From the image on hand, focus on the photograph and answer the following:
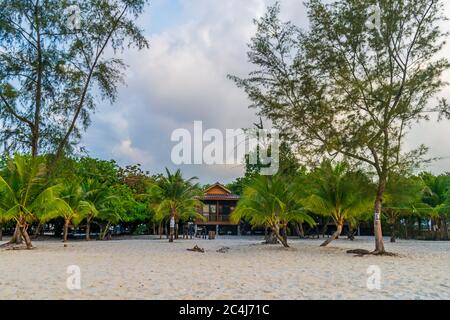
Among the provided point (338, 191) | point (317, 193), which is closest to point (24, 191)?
point (317, 193)

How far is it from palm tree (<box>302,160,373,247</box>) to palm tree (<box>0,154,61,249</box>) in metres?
11.4

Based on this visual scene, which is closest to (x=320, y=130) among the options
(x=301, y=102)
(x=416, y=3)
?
(x=301, y=102)

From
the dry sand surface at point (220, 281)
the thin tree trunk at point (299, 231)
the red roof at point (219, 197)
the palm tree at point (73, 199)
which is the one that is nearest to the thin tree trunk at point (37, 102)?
the palm tree at point (73, 199)

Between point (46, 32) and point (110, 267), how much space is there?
44.6 feet

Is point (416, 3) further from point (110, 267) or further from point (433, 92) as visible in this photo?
point (110, 267)

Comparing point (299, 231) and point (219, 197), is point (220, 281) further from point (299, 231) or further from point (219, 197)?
point (219, 197)

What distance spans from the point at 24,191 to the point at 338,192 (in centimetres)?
1342

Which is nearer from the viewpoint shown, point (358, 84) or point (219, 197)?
point (358, 84)

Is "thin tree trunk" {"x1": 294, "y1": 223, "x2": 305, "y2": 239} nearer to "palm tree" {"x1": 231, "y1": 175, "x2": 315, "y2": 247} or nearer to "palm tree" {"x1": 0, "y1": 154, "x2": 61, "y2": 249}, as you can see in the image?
"palm tree" {"x1": 231, "y1": 175, "x2": 315, "y2": 247}

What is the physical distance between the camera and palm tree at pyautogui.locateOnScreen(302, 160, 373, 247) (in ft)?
57.9

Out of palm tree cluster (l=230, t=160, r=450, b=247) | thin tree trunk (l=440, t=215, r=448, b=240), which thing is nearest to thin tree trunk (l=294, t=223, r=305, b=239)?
thin tree trunk (l=440, t=215, r=448, b=240)

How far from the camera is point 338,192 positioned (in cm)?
1859
